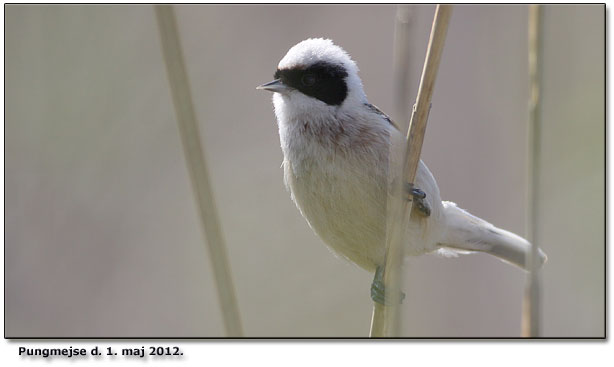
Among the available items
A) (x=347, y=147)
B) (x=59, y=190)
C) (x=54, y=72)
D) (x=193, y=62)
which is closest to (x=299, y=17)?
(x=193, y=62)

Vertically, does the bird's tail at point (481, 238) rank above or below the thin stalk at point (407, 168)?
below

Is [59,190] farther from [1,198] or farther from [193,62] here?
[193,62]

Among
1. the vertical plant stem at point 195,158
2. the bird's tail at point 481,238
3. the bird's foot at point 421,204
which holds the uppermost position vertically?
the vertical plant stem at point 195,158

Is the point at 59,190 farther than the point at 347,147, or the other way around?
the point at 59,190

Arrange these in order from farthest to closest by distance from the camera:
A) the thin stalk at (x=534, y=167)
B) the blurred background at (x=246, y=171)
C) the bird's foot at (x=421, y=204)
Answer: the blurred background at (x=246, y=171) < the bird's foot at (x=421, y=204) < the thin stalk at (x=534, y=167)

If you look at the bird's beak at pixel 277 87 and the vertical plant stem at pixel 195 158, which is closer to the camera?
the vertical plant stem at pixel 195 158

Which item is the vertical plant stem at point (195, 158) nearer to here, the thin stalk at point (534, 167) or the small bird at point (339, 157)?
the small bird at point (339, 157)

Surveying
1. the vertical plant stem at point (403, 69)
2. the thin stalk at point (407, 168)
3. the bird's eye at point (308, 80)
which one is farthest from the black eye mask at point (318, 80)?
the vertical plant stem at point (403, 69)

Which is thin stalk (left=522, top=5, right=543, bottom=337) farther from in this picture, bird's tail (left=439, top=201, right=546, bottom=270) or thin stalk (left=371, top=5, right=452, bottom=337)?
bird's tail (left=439, top=201, right=546, bottom=270)
